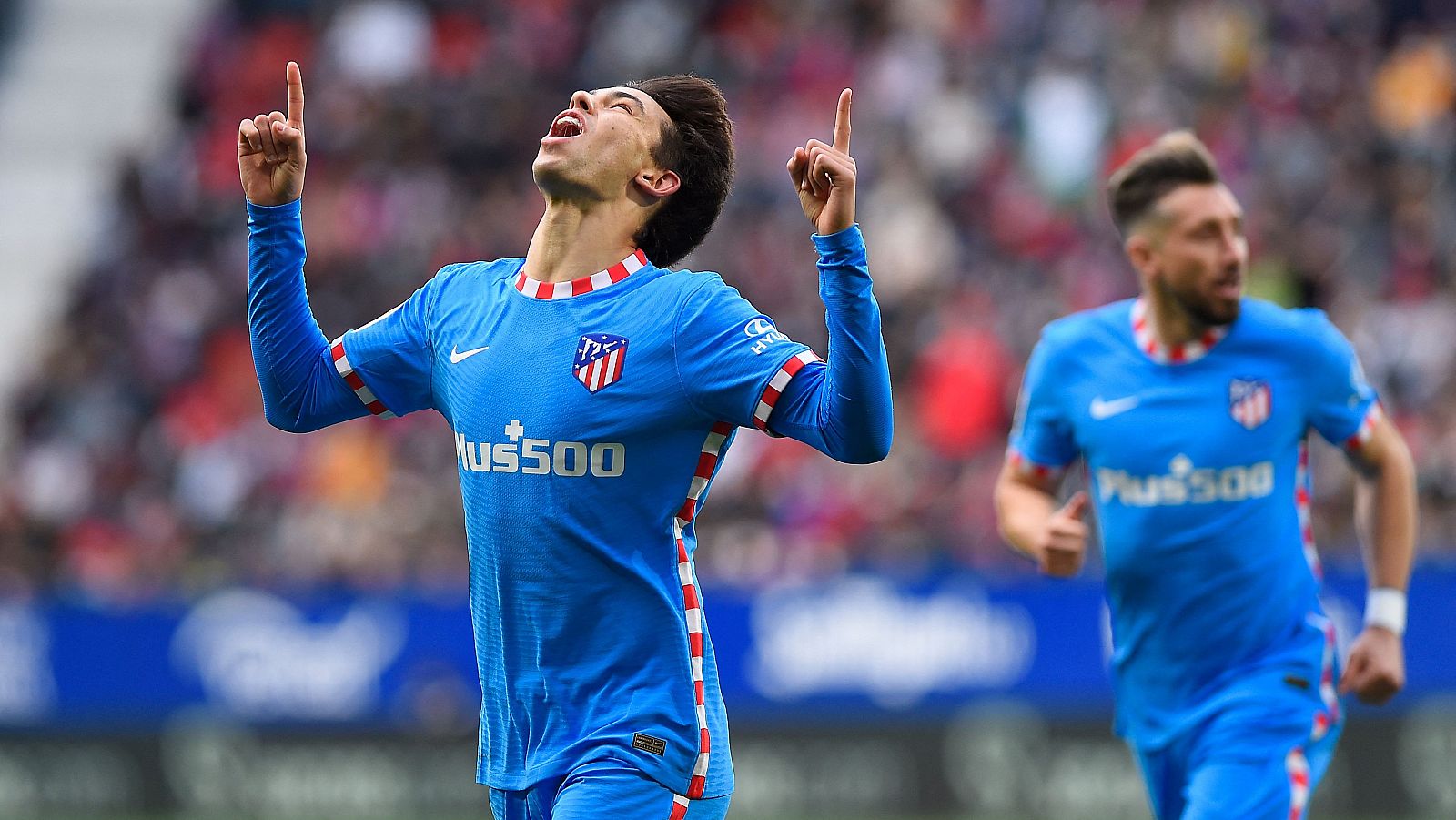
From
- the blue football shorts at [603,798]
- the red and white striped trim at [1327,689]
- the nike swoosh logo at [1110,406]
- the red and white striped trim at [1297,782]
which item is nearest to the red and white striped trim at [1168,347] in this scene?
the nike swoosh logo at [1110,406]

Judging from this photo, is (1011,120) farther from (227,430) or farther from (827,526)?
(227,430)

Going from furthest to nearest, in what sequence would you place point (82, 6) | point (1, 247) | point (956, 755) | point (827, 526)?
point (82, 6)
point (1, 247)
point (827, 526)
point (956, 755)

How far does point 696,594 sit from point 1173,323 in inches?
88.5

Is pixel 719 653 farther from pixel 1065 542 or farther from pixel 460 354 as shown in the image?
pixel 460 354

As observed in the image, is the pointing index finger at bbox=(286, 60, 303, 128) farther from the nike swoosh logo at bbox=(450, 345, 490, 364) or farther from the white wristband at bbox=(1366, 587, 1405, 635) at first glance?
the white wristband at bbox=(1366, 587, 1405, 635)

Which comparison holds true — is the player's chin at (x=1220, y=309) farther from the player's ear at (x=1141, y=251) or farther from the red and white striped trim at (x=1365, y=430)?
the red and white striped trim at (x=1365, y=430)

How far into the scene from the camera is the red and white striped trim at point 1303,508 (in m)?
6.09

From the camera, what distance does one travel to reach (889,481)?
544 inches

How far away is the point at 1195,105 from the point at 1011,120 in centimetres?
146

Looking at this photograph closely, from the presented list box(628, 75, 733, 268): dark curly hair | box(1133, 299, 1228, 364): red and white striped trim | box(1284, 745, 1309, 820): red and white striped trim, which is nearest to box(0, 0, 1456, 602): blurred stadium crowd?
box(1133, 299, 1228, 364): red and white striped trim

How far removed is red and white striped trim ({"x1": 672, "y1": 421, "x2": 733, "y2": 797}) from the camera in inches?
179

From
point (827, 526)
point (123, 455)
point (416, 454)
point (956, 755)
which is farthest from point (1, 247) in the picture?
point (956, 755)

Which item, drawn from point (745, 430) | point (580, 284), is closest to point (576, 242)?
point (580, 284)

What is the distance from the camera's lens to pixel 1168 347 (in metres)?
6.29
